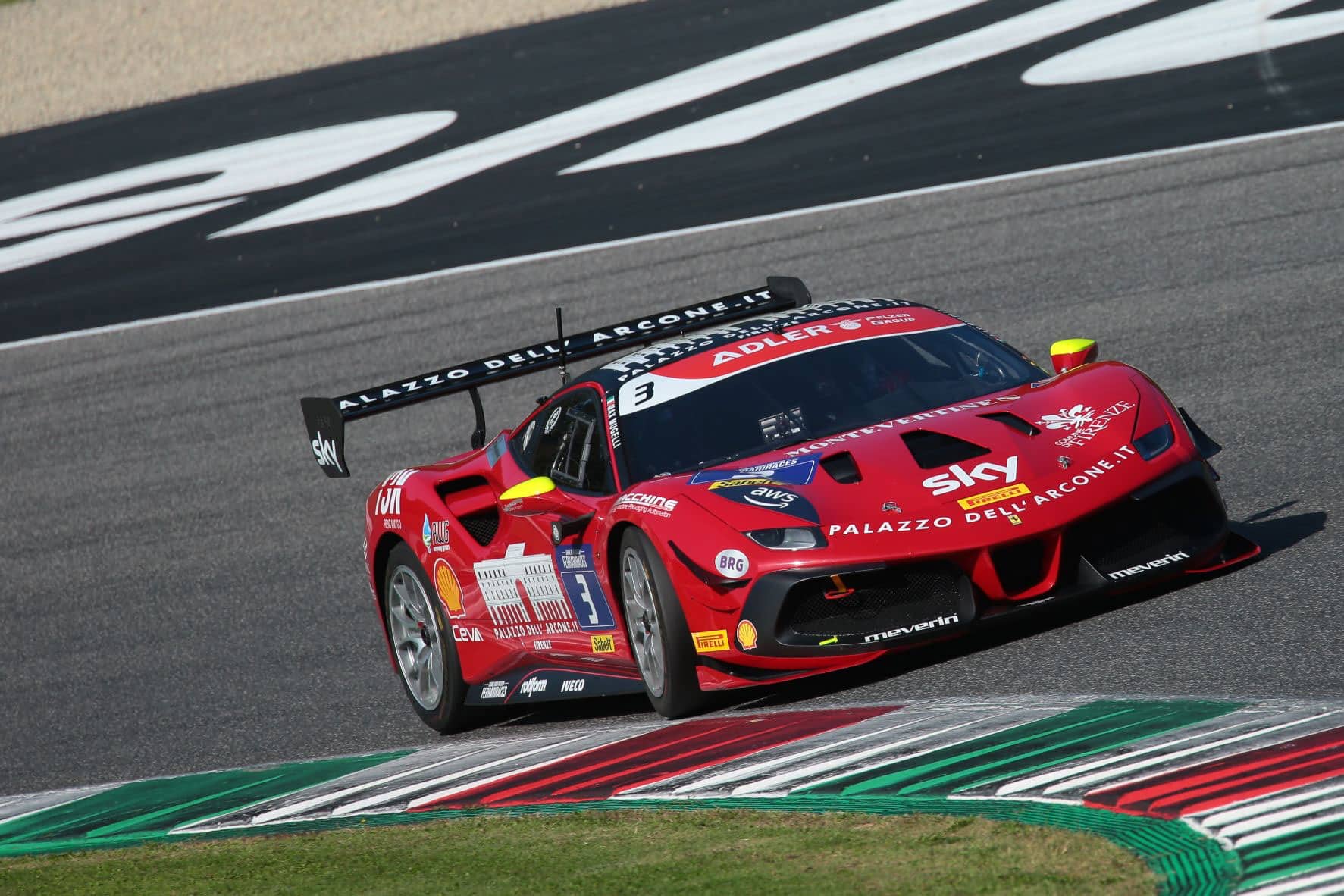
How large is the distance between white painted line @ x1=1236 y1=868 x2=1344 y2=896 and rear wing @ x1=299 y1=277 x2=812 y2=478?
4531 mm

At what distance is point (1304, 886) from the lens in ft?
11.3

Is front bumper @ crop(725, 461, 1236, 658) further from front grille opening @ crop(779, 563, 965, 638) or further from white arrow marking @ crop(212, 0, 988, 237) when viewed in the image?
white arrow marking @ crop(212, 0, 988, 237)

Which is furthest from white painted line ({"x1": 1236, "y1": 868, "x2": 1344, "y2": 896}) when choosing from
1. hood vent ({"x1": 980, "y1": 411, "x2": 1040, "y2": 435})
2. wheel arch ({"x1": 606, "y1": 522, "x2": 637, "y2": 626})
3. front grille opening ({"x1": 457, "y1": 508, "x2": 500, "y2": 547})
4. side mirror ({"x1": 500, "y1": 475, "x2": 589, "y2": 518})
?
front grille opening ({"x1": 457, "y1": 508, "x2": 500, "y2": 547})

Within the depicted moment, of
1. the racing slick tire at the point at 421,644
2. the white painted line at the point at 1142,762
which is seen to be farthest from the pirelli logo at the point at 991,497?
the racing slick tire at the point at 421,644

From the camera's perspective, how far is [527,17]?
20156 mm

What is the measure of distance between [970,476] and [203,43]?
682 inches

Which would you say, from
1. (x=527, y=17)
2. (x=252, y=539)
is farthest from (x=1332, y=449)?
(x=527, y=17)

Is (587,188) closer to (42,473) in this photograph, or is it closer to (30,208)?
(42,473)

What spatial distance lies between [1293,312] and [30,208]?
12.4m

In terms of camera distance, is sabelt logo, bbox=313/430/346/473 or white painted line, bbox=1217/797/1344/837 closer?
white painted line, bbox=1217/797/1344/837

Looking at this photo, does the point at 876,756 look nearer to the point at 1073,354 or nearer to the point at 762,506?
the point at 762,506

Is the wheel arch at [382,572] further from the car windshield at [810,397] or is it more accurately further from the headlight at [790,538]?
the headlight at [790,538]

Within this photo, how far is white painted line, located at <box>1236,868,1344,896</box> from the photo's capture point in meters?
3.42

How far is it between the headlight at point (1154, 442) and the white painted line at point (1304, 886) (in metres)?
2.70
